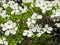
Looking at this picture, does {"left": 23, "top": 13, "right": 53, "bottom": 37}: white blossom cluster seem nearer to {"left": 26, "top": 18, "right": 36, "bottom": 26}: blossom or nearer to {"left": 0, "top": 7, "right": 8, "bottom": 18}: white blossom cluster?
{"left": 26, "top": 18, "right": 36, "bottom": 26}: blossom

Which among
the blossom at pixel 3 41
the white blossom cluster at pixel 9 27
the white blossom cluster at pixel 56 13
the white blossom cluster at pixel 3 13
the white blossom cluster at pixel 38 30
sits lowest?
the blossom at pixel 3 41

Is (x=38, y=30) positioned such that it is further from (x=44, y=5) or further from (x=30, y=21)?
(x=44, y=5)

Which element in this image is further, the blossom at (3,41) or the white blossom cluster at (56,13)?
the white blossom cluster at (56,13)

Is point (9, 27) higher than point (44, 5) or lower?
lower

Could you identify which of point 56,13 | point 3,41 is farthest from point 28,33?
point 56,13

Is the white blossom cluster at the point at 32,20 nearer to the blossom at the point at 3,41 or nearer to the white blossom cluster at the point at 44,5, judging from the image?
the white blossom cluster at the point at 44,5

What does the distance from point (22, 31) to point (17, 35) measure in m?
0.06

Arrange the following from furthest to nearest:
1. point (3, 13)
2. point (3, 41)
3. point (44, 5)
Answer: point (44, 5) → point (3, 13) → point (3, 41)

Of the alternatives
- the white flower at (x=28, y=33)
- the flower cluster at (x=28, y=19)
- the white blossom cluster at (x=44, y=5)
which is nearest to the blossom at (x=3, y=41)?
the flower cluster at (x=28, y=19)

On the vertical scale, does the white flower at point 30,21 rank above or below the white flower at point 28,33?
above

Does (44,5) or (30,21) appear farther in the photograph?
(44,5)

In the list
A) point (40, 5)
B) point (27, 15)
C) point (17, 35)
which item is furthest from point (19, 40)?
point (40, 5)

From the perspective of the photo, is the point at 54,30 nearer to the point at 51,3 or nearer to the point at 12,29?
the point at 51,3

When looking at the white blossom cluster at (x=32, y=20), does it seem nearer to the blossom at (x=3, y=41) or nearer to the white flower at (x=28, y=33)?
the white flower at (x=28, y=33)
